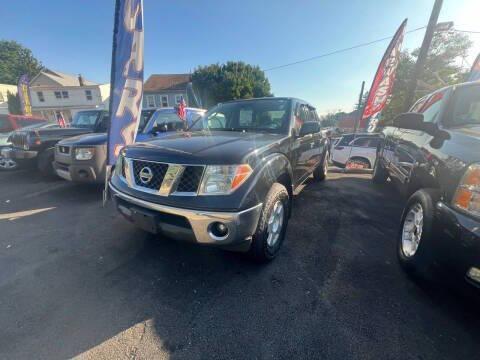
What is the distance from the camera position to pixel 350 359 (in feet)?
4.72

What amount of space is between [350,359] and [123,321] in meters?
1.67

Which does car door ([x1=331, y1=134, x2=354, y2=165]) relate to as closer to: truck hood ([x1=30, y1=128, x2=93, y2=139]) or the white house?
truck hood ([x1=30, y1=128, x2=93, y2=139])

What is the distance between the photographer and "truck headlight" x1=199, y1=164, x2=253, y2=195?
1814 mm

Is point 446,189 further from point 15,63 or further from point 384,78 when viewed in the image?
point 15,63

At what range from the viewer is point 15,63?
5362 cm

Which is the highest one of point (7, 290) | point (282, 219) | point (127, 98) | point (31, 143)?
point (127, 98)

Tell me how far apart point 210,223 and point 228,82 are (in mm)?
27304

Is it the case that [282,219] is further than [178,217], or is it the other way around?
[282,219]

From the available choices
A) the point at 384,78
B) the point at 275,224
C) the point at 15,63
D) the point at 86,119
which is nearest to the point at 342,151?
the point at 384,78

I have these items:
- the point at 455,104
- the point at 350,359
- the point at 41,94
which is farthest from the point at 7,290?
the point at 41,94

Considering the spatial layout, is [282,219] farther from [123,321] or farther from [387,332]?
[123,321]

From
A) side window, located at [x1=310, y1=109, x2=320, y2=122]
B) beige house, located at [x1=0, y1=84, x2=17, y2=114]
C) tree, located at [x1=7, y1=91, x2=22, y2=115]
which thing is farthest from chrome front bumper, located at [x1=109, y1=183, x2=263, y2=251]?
beige house, located at [x1=0, y1=84, x2=17, y2=114]

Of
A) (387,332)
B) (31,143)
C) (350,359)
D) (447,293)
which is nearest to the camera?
(350,359)

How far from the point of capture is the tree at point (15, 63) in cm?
5058
